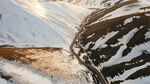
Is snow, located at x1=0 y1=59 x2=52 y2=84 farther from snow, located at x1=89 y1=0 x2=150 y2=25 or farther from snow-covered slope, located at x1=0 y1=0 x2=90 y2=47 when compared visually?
snow, located at x1=89 y1=0 x2=150 y2=25

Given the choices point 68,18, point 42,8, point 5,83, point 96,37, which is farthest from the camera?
point 42,8

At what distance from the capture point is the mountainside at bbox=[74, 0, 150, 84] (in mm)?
59906

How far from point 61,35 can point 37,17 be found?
56.2 ft

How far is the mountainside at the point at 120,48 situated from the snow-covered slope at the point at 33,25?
9109 mm

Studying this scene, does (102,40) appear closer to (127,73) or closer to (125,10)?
(127,73)

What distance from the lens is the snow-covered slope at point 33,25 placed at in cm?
8561

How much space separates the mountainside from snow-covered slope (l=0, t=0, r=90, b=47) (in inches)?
359

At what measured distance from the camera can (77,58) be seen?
71.6 metres

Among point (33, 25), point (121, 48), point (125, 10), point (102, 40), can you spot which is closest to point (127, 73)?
point (121, 48)

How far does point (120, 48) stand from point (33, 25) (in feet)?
135

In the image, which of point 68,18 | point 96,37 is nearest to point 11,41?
point 96,37

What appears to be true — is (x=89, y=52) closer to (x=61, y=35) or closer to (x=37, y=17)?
(x=61, y=35)

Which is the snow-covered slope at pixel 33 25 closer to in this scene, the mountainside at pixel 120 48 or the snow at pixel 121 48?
the mountainside at pixel 120 48

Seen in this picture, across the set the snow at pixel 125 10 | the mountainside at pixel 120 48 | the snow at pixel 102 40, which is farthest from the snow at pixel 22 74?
the snow at pixel 125 10
